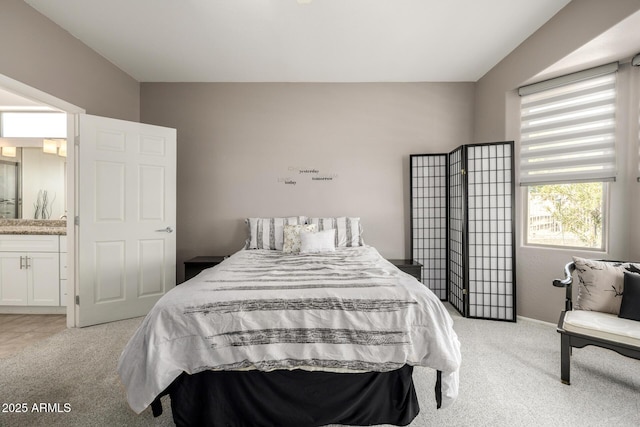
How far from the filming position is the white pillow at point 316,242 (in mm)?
3111


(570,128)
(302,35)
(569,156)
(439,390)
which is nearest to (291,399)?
(439,390)

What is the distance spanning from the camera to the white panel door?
2977 millimetres

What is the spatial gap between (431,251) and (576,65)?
2.41m

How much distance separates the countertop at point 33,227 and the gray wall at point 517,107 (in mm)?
5305

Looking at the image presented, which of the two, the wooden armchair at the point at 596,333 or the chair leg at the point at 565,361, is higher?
the wooden armchair at the point at 596,333

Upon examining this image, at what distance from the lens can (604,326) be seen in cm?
192

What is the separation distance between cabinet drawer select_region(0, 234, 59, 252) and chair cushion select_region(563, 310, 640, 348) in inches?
199

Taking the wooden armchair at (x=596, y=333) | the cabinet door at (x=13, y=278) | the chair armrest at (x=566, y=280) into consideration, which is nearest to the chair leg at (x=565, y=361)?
the wooden armchair at (x=596, y=333)

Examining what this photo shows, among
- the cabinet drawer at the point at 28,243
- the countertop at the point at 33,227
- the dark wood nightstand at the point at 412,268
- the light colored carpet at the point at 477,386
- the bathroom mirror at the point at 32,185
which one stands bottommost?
the light colored carpet at the point at 477,386

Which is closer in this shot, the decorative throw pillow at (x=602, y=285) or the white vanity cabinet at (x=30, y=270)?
the decorative throw pillow at (x=602, y=285)

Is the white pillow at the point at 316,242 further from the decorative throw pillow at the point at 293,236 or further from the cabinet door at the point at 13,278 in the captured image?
the cabinet door at the point at 13,278

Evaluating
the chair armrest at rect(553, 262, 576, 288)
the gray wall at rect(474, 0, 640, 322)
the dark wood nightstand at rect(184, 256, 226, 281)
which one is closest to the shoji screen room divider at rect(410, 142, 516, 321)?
the gray wall at rect(474, 0, 640, 322)

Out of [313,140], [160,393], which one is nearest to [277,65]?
[313,140]

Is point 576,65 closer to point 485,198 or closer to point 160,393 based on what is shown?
point 485,198
